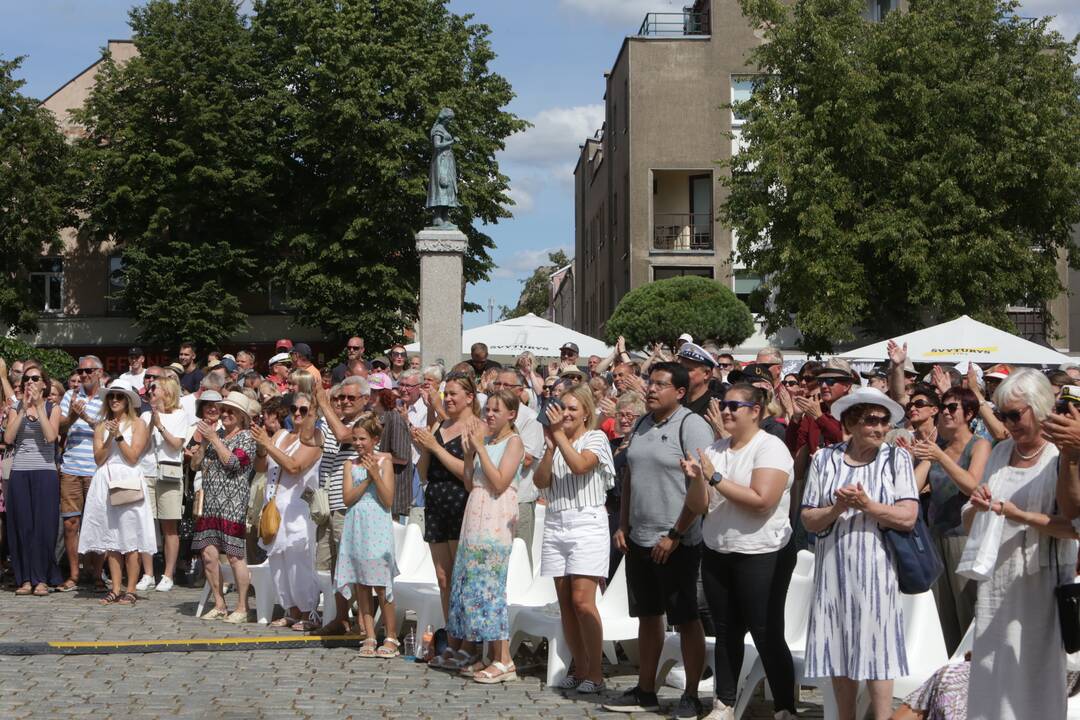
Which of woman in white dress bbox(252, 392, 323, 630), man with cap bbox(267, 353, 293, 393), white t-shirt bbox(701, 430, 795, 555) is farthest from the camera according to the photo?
man with cap bbox(267, 353, 293, 393)

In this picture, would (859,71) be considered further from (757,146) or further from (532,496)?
(532,496)

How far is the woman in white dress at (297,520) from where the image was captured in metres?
10.8

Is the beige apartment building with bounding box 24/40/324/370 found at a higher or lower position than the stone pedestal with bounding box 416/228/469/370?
higher

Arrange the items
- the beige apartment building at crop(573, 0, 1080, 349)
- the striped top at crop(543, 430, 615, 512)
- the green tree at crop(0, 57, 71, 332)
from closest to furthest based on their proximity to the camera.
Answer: the striped top at crop(543, 430, 615, 512) → the green tree at crop(0, 57, 71, 332) → the beige apartment building at crop(573, 0, 1080, 349)

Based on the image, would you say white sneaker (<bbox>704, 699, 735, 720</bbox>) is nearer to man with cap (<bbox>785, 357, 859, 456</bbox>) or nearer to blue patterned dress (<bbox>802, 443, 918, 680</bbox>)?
blue patterned dress (<bbox>802, 443, 918, 680</bbox>)

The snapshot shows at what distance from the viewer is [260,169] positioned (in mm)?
40062

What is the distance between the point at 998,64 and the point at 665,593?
26.2m

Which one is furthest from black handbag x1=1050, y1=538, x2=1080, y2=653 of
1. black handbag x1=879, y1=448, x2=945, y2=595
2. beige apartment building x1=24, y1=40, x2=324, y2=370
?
beige apartment building x1=24, y1=40, x2=324, y2=370

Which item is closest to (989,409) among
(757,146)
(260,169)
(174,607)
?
(174,607)

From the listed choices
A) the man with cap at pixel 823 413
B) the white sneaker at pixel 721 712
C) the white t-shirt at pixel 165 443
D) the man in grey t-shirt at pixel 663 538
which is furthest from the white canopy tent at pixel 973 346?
the white sneaker at pixel 721 712

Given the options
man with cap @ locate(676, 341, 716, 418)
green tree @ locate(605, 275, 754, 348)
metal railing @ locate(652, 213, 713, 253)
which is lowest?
man with cap @ locate(676, 341, 716, 418)

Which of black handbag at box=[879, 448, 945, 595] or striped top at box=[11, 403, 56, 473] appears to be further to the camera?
striped top at box=[11, 403, 56, 473]

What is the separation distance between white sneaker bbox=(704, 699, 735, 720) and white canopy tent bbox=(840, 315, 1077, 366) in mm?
11864

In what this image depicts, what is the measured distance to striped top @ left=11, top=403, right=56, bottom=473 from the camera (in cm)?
1323
